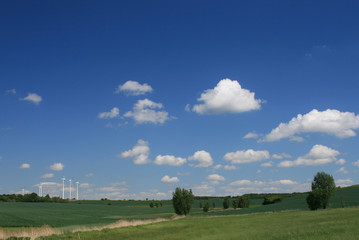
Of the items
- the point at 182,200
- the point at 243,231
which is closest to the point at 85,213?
the point at 182,200

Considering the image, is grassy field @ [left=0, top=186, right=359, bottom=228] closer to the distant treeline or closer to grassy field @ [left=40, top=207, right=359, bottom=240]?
grassy field @ [left=40, top=207, right=359, bottom=240]

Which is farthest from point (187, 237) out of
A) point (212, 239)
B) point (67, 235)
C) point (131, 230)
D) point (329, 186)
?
point (329, 186)

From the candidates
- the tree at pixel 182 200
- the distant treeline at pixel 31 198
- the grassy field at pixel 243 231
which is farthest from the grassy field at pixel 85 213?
the distant treeline at pixel 31 198

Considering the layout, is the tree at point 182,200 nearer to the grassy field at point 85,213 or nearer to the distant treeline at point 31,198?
the grassy field at point 85,213

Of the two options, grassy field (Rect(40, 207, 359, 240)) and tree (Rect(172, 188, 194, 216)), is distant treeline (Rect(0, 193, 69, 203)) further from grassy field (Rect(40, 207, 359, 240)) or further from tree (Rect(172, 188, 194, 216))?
grassy field (Rect(40, 207, 359, 240))

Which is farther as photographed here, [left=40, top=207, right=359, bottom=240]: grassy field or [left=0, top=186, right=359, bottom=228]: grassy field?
[left=0, top=186, right=359, bottom=228]: grassy field

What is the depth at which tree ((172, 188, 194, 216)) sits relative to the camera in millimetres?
89688

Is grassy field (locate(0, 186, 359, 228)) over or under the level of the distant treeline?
under

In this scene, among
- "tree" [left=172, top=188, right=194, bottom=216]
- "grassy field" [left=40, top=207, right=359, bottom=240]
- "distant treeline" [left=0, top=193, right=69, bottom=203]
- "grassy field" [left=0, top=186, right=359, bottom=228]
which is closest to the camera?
"grassy field" [left=40, top=207, right=359, bottom=240]

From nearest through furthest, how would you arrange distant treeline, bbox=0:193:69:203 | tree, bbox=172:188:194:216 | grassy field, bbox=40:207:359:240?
grassy field, bbox=40:207:359:240
tree, bbox=172:188:194:216
distant treeline, bbox=0:193:69:203

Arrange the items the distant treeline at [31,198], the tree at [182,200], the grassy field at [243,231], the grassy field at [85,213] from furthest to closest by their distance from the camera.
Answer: the distant treeline at [31,198] → the tree at [182,200] → the grassy field at [85,213] → the grassy field at [243,231]

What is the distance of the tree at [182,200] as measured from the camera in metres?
89.7

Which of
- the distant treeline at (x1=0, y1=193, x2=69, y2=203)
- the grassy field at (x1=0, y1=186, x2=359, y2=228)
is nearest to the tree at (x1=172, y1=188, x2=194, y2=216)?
the grassy field at (x1=0, y1=186, x2=359, y2=228)

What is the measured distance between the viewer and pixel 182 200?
89.6m
